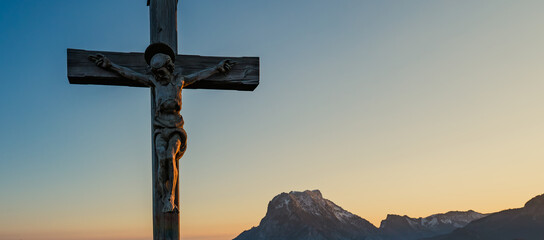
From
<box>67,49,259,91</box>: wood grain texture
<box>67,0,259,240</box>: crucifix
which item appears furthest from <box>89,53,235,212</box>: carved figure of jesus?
<box>67,49,259,91</box>: wood grain texture

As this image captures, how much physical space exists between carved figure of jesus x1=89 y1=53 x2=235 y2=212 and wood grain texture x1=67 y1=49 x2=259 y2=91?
0.12 m

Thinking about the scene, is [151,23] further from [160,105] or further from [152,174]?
[152,174]

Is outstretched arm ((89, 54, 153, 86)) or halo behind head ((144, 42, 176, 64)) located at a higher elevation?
halo behind head ((144, 42, 176, 64))

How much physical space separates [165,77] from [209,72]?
0.82 metres

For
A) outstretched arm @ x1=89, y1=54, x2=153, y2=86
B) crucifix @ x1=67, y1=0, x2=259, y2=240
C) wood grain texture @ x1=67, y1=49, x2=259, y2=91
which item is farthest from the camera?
wood grain texture @ x1=67, y1=49, x2=259, y2=91

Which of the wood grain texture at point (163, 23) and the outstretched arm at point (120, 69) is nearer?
the outstretched arm at point (120, 69)

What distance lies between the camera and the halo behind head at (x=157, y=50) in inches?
307

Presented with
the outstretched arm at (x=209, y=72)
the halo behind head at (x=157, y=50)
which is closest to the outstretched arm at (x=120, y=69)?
the halo behind head at (x=157, y=50)

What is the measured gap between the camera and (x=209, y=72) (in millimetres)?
8414

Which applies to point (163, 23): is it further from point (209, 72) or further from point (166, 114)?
point (166, 114)

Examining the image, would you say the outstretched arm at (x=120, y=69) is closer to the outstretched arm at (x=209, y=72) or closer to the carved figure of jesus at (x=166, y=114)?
the carved figure of jesus at (x=166, y=114)

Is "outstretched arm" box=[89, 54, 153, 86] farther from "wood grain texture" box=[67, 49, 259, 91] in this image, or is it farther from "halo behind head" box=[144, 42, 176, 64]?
"halo behind head" box=[144, 42, 176, 64]

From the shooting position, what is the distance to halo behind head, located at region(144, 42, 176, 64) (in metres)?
7.79

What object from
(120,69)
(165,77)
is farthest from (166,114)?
(120,69)
